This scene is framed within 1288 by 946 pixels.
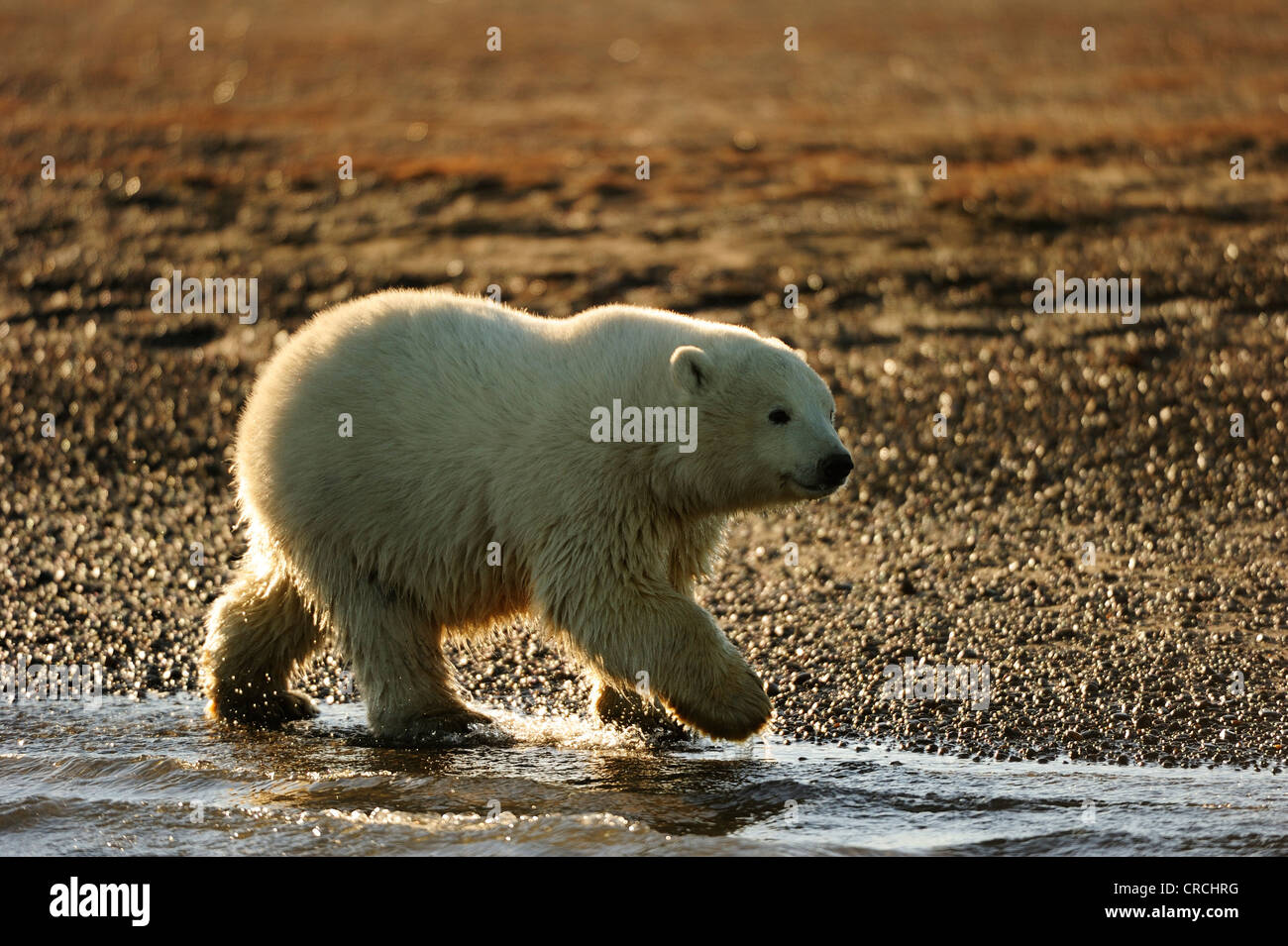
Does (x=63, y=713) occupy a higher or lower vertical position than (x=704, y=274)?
lower

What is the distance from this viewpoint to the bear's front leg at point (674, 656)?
591 cm

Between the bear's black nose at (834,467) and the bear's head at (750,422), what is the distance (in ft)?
0.09

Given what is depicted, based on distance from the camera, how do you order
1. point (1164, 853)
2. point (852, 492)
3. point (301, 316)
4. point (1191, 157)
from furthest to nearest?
point (1191, 157)
point (301, 316)
point (852, 492)
point (1164, 853)

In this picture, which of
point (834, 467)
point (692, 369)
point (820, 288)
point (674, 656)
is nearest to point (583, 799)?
point (674, 656)

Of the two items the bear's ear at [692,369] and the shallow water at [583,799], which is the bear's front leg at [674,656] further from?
the bear's ear at [692,369]

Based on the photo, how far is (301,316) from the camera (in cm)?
1378

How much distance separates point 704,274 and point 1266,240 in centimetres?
443

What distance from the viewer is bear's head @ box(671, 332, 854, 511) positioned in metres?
5.94

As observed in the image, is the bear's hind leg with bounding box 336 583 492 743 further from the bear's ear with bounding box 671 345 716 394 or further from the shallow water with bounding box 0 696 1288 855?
the bear's ear with bounding box 671 345 716 394

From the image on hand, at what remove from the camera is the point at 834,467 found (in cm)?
584

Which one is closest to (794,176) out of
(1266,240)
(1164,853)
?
(1266,240)

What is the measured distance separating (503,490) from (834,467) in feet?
3.75

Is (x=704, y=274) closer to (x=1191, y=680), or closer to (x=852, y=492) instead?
(x=852, y=492)

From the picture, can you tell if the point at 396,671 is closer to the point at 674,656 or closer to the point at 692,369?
the point at 674,656
